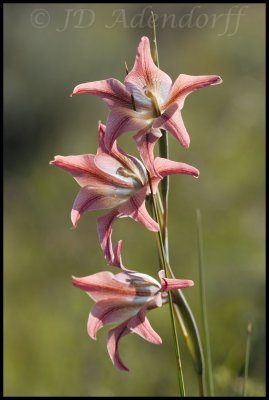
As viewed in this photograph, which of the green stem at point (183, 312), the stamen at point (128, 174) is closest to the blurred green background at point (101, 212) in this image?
the green stem at point (183, 312)

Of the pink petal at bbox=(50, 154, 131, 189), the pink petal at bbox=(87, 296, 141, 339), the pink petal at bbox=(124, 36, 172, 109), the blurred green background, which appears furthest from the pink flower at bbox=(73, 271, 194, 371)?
the blurred green background

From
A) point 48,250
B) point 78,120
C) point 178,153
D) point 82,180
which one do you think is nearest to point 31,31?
point 78,120

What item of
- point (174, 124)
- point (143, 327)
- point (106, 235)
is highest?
point (174, 124)

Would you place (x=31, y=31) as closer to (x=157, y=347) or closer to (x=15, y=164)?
(x=15, y=164)

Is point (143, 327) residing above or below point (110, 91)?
below

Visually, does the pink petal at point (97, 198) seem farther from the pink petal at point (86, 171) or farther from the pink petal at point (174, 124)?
the pink petal at point (174, 124)

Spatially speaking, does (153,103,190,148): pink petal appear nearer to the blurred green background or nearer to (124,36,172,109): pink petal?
(124,36,172,109): pink petal

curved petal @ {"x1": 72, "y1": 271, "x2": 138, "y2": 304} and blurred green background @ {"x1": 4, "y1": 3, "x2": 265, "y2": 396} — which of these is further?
blurred green background @ {"x1": 4, "y1": 3, "x2": 265, "y2": 396}

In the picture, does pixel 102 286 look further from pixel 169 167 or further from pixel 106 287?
pixel 169 167

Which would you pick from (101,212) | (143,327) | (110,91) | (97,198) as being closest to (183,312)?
(143,327)
